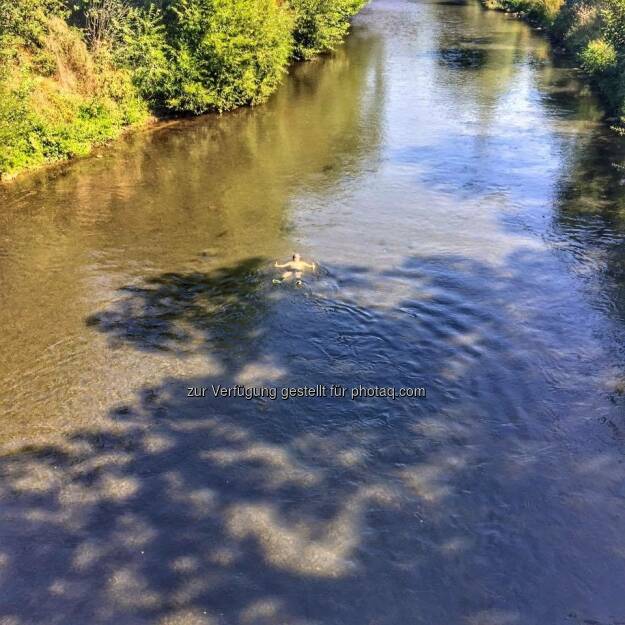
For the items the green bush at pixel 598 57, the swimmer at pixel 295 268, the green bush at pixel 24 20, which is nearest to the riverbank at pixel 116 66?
the green bush at pixel 24 20

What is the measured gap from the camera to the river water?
7.69 meters

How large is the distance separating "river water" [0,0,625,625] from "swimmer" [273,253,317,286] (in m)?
0.36

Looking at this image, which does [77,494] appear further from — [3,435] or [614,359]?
[614,359]

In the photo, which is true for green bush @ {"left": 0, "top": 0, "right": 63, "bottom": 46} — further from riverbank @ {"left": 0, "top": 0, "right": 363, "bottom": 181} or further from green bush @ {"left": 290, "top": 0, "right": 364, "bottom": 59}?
green bush @ {"left": 290, "top": 0, "right": 364, "bottom": 59}

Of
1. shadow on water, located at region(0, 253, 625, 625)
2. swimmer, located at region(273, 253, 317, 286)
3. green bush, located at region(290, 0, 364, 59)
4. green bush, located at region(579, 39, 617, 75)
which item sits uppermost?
green bush, located at region(290, 0, 364, 59)

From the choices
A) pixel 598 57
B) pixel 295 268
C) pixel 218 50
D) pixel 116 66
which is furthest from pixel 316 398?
pixel 598 57

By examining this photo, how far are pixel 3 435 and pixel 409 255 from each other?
995 centimetres

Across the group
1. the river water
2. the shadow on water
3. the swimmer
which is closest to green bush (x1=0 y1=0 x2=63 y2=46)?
the river water

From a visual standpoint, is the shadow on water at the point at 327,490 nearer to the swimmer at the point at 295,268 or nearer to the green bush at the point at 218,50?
the swimmer at the point at 295,268

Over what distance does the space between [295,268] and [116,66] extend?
1524 cm

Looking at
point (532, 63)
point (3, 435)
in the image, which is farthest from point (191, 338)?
point (532, 63)

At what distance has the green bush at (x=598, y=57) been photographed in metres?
29.5

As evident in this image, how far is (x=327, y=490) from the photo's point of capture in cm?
888

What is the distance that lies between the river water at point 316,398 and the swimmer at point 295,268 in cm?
36
